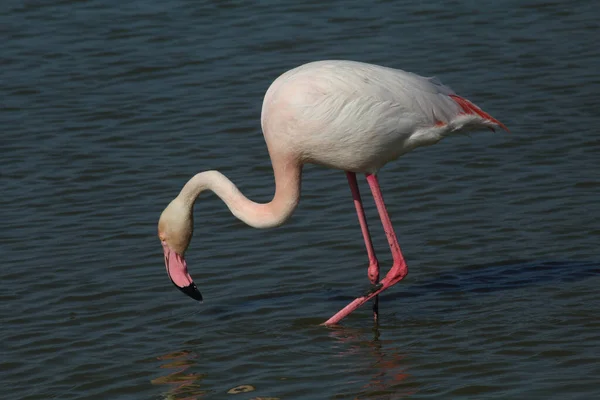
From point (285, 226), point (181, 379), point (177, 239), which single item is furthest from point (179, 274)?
point (285, 226)

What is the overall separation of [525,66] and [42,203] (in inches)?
209

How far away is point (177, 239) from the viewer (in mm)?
7805

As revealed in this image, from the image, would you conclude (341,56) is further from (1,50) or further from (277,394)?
(277,394)

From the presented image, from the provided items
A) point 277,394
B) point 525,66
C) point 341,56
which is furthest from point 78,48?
point 277,394

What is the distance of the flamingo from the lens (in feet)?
24.9

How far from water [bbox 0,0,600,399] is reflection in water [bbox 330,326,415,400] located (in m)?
0.02

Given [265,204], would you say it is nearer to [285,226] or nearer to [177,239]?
[177,239]

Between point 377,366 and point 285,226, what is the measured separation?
253 cm

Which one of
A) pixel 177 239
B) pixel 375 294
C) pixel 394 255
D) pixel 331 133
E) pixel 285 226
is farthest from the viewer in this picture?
pixel 285 226

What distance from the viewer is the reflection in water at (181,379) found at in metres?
6.89

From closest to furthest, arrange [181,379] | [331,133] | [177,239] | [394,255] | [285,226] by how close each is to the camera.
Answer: [181,379]
[331,133]
[177,239]
[394,255]
[285,226]

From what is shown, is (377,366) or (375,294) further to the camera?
(375,294)

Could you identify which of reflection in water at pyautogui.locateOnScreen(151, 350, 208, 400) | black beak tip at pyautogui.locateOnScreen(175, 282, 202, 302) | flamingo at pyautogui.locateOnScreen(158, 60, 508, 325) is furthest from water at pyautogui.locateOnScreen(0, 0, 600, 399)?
flamingo at pyautogui.locateOnScreen(158, 60, 508, 325)

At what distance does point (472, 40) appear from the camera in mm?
13188
